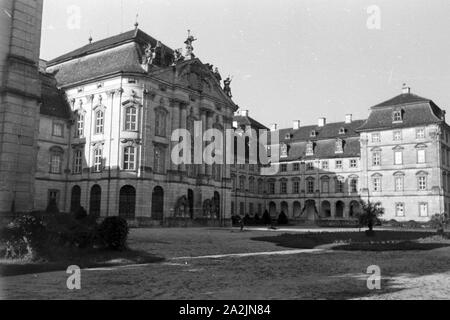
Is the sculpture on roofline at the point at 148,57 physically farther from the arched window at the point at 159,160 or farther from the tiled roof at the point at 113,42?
the arched window at the point at 159,160

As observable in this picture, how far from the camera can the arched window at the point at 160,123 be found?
151 ft

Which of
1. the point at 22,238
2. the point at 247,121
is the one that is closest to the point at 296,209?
the point at 247,121

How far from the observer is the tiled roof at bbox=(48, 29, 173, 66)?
1889 inches

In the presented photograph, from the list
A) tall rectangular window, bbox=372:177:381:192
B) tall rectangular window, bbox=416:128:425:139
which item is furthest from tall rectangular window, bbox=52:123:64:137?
tall rectangular window, bbox=416:128:425:139

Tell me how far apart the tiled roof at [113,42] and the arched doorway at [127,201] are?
50.8 ft

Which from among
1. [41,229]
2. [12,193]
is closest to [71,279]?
[41,229]

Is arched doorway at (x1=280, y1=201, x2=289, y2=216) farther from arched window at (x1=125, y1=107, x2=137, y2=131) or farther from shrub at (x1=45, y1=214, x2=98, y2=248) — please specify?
shrub at (x1=45, y1=214, x2=98, y2=248)

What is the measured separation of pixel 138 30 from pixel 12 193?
3641cm

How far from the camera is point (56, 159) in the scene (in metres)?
47.5

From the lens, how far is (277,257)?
17578mm

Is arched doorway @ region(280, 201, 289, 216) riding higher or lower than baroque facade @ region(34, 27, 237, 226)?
lower

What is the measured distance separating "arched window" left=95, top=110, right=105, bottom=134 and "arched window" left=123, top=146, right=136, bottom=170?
3858 mm

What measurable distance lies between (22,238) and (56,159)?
35.6 metres

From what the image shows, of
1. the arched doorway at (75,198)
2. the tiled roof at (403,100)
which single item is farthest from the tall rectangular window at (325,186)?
the arched doorway at (75,198)
